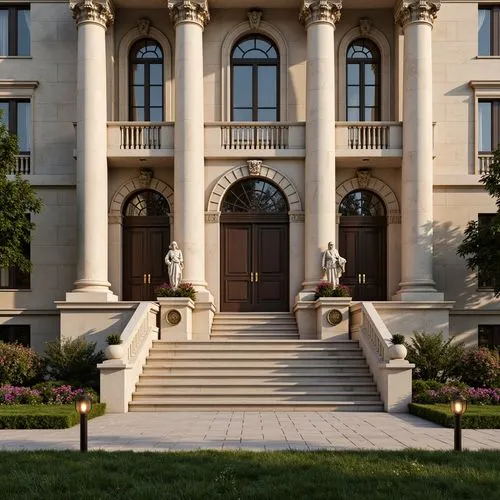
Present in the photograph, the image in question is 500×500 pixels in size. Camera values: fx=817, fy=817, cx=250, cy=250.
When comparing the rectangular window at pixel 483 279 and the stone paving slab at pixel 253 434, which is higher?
the rectangular window at pixel 483 279

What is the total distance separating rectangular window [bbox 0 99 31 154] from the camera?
99.8ft

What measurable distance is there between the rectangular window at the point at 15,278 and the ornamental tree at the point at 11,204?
3710 mm

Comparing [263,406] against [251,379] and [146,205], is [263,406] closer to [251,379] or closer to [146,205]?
[251,379]

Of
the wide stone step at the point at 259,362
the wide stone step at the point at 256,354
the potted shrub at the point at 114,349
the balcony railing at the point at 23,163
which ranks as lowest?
the wide stone step at the point at 259,362

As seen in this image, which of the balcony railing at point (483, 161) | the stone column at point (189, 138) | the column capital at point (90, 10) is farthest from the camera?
the balcony railing at point (483, 161)

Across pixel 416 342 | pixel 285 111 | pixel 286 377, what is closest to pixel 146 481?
pixel 286 377

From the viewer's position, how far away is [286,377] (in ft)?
74.6

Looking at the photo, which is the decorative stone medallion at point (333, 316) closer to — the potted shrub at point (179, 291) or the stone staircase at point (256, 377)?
the stone staircase at point (256, 377)

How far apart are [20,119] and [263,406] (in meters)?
15.8

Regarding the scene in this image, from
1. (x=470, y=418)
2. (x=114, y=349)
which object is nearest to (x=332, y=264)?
(x=114, y=349)

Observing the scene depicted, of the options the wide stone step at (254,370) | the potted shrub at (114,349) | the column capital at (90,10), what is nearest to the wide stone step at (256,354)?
the wide stone step at (254,370)

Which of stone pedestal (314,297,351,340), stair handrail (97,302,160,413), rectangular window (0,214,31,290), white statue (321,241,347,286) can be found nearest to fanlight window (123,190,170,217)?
rectangular window (0,214,31,290)

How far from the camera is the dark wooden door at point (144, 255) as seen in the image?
99.1 feet

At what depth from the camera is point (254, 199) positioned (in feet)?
98.8
